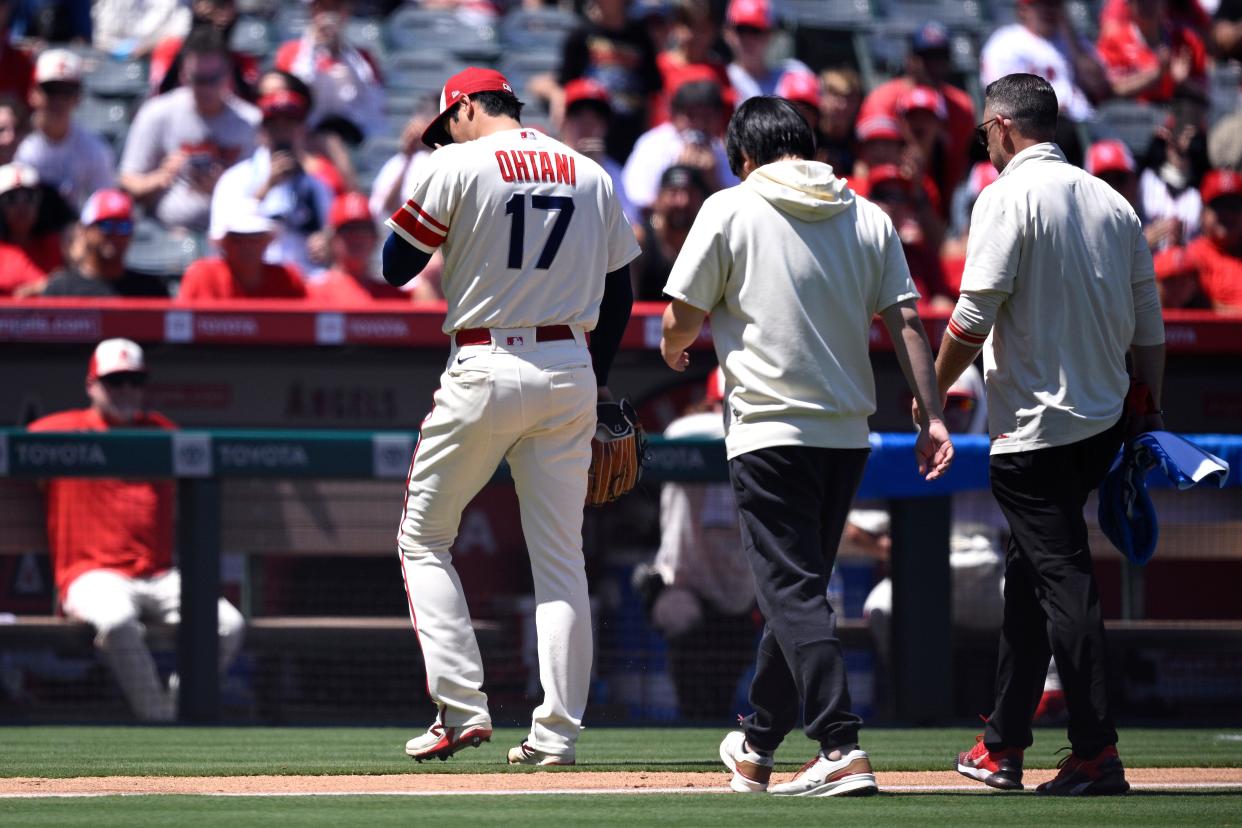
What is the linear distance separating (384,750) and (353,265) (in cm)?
406

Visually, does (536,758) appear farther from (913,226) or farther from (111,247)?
(913,226)

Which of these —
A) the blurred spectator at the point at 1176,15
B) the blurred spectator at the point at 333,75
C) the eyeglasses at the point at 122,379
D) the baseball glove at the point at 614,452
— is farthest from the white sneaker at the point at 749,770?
the blurred spectator at the point at 1176,15

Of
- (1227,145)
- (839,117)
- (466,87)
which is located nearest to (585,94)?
(839,117)

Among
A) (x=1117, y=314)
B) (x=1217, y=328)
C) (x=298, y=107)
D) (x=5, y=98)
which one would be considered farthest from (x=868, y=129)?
(x=1117, y=314)

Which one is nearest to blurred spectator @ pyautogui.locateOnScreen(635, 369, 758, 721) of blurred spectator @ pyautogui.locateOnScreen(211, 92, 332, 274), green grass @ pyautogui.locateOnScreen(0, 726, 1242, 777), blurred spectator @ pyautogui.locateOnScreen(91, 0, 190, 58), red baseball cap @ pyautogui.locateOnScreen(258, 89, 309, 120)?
green grass @ pyautogui.locateOnScreen(0, 726, 1242, 777)

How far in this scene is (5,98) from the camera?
1102cm

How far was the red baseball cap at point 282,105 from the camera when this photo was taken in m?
10.5

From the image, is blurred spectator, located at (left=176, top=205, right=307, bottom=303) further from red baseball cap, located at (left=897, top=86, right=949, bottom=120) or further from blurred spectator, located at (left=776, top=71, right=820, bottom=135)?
red baseball cap, located at (left=897, top=86, right=949, bottom=120)

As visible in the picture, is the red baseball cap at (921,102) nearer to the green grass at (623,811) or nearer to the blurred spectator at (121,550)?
the blurred spectator at (121,550)

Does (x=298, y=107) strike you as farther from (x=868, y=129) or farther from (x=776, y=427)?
(x=776, y=427)

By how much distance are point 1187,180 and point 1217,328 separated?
3.29 meters

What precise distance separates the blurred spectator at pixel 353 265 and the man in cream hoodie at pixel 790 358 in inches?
188

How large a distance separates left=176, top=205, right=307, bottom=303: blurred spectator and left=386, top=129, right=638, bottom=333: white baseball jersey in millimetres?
4054

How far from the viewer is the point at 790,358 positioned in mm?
4699
